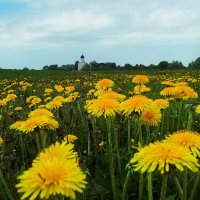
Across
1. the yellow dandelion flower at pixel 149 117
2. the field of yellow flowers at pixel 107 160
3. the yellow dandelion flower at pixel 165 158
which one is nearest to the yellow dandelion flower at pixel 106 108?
the field of yellow flowers at pixel 107 160

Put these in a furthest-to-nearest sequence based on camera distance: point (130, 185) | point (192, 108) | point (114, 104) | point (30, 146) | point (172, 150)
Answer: point (30, 146) < point (192, 108) < point (130, 185) < point (114, 104) < point (172, 150)

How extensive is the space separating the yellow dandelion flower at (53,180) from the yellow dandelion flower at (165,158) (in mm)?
209

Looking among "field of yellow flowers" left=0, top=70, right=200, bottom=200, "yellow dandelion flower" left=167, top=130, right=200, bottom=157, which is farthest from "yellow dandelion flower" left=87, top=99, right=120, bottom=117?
"yellow dandelion flower" left=167, top=130, right=200, bottom=157

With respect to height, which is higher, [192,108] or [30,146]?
[192,108]

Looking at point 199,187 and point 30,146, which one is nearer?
point 199,187

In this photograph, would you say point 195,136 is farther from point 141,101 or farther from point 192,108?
point 192,108

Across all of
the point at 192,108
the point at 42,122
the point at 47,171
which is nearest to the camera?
the point at 47,171

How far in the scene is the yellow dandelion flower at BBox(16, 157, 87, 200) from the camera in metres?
1.02

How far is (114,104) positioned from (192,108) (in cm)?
68

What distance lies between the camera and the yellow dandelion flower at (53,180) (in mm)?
1020

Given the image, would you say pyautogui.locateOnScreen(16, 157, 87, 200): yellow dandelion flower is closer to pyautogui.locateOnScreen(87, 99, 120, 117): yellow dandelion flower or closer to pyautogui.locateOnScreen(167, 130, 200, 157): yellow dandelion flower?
pyautogui.locateOnScreen(167, 130, 200, 157): yellow dandelion flower

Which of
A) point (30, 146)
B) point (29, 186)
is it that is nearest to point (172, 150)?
point (29, 186)

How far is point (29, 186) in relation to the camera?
3.50ft

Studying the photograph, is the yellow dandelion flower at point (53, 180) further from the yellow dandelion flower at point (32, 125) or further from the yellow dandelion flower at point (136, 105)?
the yellow dandelion flower at point (136, 105)
